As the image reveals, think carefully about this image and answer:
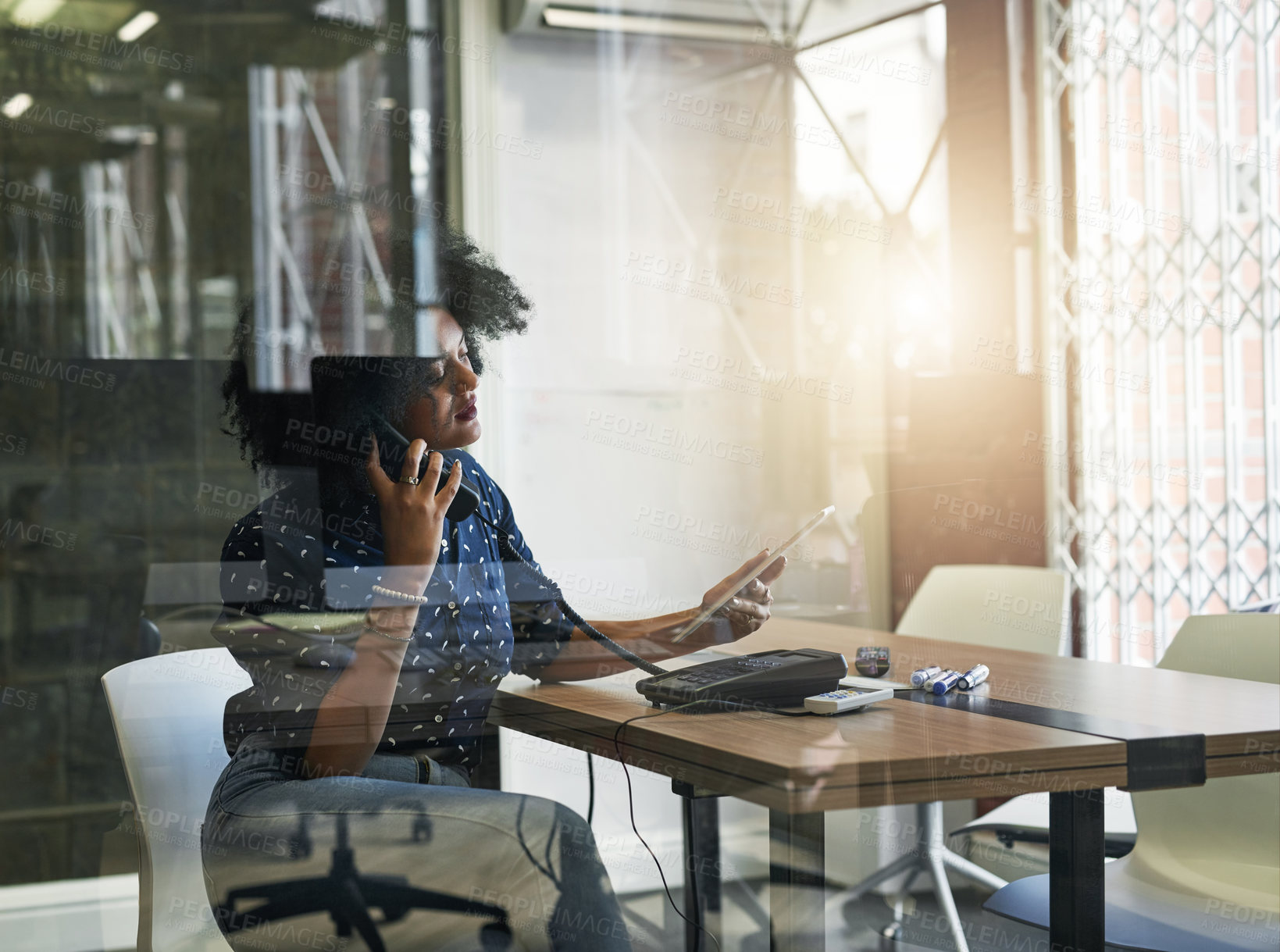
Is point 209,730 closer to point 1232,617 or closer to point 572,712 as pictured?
point 572,712

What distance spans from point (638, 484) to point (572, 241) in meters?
0.44

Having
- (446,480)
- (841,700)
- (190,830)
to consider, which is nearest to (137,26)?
(446,480)

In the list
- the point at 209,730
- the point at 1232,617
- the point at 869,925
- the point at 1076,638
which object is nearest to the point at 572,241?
the point at 209,730

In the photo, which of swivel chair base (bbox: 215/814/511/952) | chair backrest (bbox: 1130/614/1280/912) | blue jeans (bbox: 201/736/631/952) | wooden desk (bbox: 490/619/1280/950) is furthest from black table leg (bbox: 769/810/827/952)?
chair backrest (bbox: 1130/614/1280/912)

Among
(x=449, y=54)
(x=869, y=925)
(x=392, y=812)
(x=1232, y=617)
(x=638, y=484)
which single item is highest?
(x=449, y=54)

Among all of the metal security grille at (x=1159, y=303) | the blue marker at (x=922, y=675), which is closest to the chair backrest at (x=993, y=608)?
the metal security grille at (x=1159, y=303)

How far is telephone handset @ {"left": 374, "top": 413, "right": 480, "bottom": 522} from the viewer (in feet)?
5.18

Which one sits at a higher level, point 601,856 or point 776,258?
point 776,258

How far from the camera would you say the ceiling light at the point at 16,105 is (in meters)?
1.80

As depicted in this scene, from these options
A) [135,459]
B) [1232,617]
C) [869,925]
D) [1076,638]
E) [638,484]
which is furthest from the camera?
[1076,638]

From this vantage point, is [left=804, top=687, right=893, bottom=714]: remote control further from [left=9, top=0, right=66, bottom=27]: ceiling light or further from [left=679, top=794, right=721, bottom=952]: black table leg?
[left=9, top=0, right=66, bottom=27]: ceiling light

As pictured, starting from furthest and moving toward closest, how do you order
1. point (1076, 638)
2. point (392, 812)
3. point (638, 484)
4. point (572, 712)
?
point (1076, 638) < point (638, 484) < point (572, 712) < point (392, 812)

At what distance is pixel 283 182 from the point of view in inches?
76.4

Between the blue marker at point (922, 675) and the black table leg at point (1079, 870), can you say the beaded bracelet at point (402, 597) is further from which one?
the black table leg at point (1079, 870)
